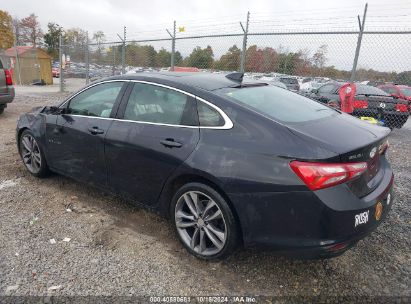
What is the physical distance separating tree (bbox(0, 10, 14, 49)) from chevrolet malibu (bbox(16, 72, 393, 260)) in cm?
4597

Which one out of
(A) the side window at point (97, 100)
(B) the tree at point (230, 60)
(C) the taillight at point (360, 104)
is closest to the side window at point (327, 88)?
(C) the taillight at point (360, 104)

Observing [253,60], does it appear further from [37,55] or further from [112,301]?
[37,55]

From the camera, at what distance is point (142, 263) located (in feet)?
9.33

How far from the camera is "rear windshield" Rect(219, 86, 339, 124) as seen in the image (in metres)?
2.76

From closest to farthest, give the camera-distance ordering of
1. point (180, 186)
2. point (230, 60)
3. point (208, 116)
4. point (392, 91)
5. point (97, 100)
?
point (208, 116) → point (180, 186) → point (97, 100) → point (230, 60) → point (392, 91)

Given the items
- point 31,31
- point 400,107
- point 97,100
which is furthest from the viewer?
point 31,31

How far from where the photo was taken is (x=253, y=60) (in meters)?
9.34

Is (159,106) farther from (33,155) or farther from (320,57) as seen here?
(320,57)

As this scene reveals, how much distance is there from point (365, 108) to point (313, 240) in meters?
7.59

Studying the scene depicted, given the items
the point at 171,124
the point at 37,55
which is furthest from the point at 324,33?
the point at 37,55

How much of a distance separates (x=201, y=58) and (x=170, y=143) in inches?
319

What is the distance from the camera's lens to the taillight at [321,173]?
2.25m

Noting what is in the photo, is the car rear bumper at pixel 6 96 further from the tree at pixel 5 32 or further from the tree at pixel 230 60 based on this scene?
the tree at pixel 5 32

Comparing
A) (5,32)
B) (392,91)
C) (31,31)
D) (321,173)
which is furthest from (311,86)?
(31,31)
